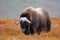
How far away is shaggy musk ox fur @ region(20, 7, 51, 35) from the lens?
1525 cm

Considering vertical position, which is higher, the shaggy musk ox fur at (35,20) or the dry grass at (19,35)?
the shaggy musk ox fur at (35,20)

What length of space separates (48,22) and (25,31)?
4158mm

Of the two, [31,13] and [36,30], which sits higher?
[31,13]

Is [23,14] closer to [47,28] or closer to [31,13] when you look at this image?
[31,13]

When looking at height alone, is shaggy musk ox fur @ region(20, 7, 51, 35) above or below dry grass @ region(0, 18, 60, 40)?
above

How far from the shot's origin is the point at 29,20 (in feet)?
51.0

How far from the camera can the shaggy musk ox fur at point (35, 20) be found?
1525cm

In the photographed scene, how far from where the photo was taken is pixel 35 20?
641 inches

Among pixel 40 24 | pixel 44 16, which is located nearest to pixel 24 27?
pixel 40 24

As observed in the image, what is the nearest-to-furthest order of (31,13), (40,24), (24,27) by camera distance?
(24,27) → (31,13) → (40,24)

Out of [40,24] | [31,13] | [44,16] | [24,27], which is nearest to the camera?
[24,27]

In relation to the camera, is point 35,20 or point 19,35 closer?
point 19,35

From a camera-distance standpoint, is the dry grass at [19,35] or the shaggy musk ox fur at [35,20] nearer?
the dry grass at [19,35]

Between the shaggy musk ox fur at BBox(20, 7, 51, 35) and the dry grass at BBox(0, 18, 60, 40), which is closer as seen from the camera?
the dry grass at BBox(0, 18, 60, 40)
